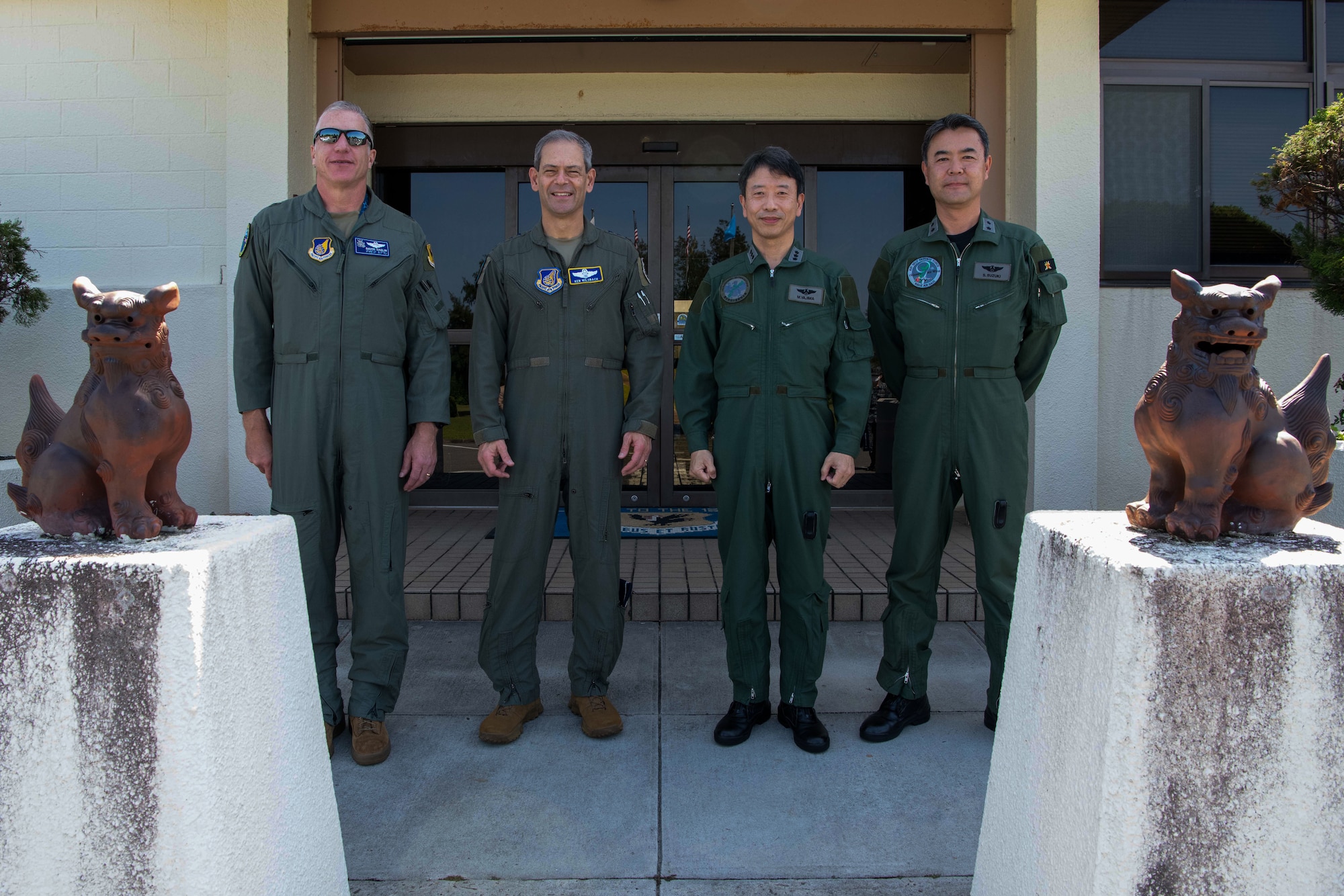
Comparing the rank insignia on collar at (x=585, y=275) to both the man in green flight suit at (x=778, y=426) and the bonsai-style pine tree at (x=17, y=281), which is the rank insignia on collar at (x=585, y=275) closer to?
the man in green flight suit at (x=778, y=426)

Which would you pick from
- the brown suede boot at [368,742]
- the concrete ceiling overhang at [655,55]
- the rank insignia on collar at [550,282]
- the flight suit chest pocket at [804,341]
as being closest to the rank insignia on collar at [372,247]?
the rank insignia on collar at [550,282]

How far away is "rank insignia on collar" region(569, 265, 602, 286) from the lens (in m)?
2.72

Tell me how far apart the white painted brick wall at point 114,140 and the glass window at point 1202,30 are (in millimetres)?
4869

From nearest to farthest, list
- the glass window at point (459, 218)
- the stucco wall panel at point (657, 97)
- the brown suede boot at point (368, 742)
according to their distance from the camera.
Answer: the brown suede boot at point (368, 742), the stucco wall panel at point (657, 97), the glass window at point (459, 218)

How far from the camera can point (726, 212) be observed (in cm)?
596

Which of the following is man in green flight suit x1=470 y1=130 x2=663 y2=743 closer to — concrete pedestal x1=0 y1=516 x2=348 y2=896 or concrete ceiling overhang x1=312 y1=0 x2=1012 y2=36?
concrete pedestal x1=0 y1=516 x2=348 y2=896

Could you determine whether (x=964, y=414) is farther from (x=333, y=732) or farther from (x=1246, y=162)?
(x=1246, y=162)

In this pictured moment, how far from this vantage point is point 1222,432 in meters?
1.57

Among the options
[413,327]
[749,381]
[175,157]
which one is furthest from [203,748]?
[175,157]

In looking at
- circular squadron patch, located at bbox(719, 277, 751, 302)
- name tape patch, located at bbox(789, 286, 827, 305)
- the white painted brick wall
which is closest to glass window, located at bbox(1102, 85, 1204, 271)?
name tape patch, located at bbox(789, 286, 827, 305)

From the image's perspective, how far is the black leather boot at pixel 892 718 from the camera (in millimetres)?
2707

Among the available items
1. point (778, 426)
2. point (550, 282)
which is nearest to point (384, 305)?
point (550, 282)

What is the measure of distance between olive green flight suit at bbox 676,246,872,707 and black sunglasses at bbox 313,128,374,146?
1.11 metres

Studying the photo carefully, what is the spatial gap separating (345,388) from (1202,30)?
196 inches
